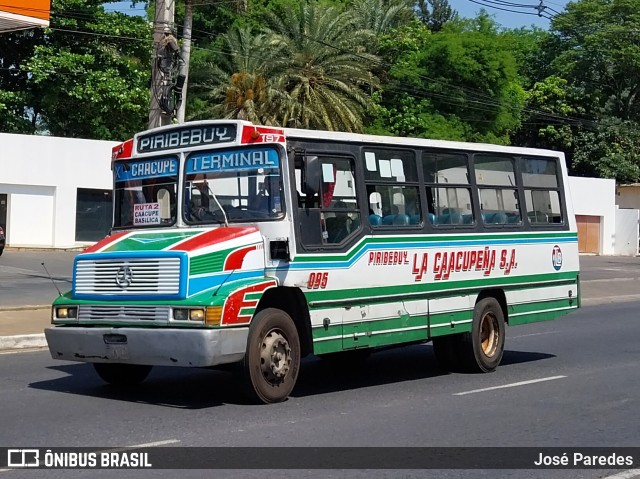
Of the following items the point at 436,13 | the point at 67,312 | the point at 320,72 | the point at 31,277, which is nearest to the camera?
the point at 67,312

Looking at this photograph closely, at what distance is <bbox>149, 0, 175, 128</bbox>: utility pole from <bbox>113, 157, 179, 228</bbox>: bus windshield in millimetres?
7926

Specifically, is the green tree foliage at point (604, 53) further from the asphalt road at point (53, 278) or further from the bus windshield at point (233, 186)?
the bus windshield at point (233, 186)

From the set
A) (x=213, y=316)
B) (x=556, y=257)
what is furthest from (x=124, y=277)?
(x=556, y=257)

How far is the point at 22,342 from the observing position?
46.7ft

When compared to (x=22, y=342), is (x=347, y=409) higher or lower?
lower

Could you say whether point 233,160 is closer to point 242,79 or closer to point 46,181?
point 46,181

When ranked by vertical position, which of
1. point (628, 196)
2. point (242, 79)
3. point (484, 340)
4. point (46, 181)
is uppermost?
point (242, 79)

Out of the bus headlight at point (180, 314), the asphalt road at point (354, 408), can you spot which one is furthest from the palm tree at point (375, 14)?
the bus headlight at point (180, 314)

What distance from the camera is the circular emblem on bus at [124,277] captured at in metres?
9.45

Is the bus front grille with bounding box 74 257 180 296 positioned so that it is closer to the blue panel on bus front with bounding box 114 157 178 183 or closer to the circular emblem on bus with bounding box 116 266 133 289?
the circular emblem on bus with bounding box 116 266 133 289

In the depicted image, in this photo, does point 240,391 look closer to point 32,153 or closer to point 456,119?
point 32,153

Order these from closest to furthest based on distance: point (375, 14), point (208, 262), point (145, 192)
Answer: point (208, 262)
point (145, 192)
point (375, 14)

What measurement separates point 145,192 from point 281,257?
1.83 metres

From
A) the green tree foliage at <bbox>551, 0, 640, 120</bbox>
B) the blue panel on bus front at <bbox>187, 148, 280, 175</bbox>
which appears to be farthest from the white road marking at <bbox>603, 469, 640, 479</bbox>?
the green tree foliage at <bbox>551, 0, 640, 120</bbox>
